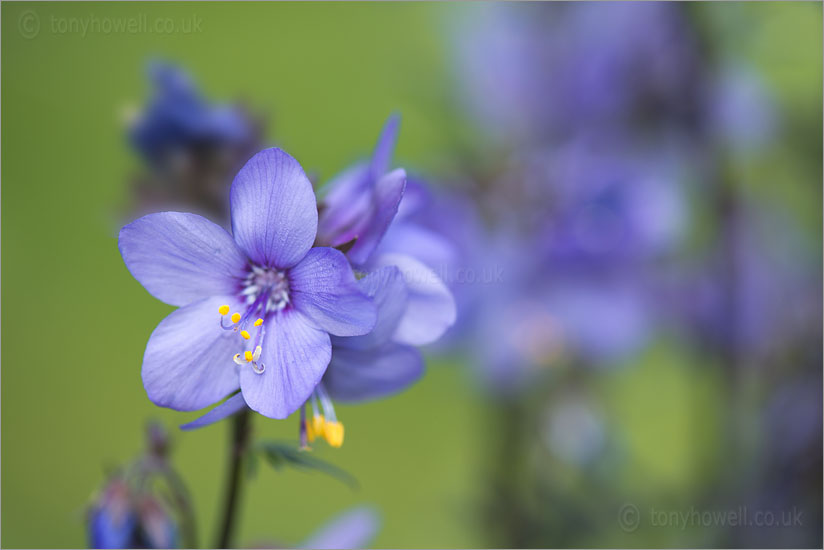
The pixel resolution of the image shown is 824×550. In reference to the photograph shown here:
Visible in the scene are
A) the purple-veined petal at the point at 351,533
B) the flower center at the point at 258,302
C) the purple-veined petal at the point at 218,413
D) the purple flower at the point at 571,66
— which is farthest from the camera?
the purple flower at the point at 571,66

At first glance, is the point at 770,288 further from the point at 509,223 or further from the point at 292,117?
the point at 292,117

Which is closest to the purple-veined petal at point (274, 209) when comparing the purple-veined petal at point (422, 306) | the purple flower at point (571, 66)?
the purple-veined petal at point (422, 306)

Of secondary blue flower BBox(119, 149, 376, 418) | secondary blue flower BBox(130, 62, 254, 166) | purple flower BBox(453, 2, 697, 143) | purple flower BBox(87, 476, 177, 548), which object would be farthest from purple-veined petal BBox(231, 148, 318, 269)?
purple flower BBox(453, 2, 697, 143)

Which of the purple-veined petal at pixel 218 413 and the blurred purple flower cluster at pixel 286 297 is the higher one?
the blurred purple flower cluster at pixel 286 297

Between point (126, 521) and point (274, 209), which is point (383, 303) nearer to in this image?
point (274, 209)

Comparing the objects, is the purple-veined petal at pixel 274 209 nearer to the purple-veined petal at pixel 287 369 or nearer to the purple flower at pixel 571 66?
the purple-veined petal at pixel 287 369
